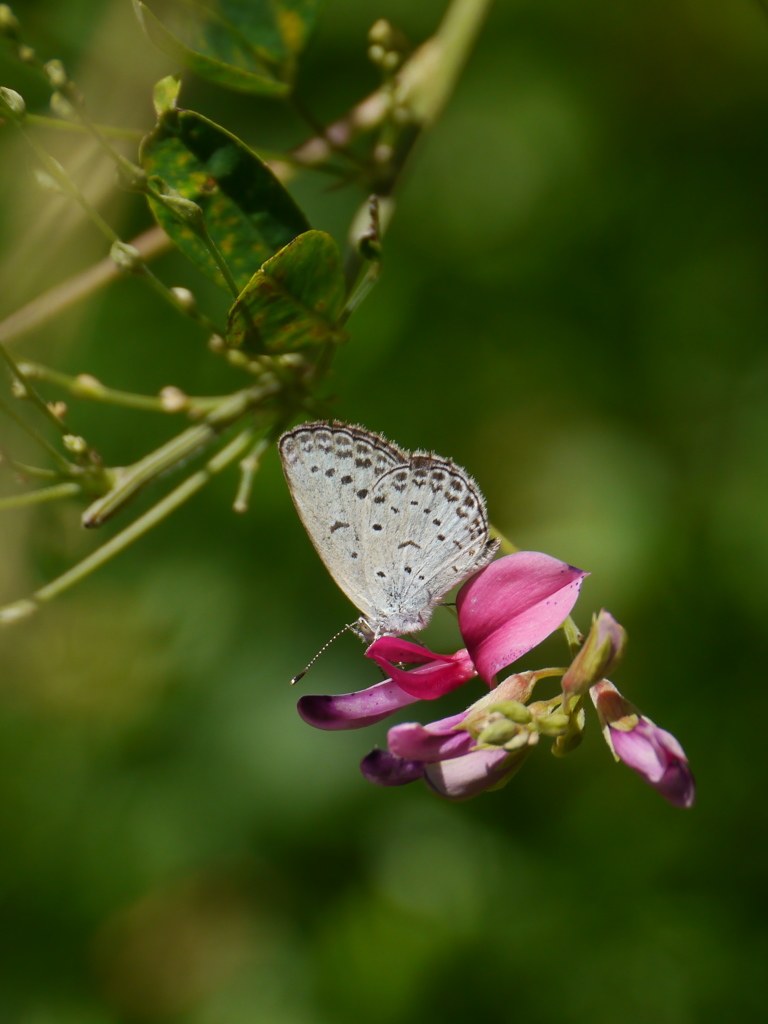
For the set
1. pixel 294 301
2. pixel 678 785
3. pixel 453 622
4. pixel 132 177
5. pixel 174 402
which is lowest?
pixel 453 622

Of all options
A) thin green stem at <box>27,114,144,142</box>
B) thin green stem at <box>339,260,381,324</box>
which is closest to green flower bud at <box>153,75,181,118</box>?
thin green stem at <box>27,114,144,142</box>

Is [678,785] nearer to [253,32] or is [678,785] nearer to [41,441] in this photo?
[41,441]

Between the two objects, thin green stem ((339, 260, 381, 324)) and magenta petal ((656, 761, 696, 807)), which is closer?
magenta petal ((656, 761, 696, 807))

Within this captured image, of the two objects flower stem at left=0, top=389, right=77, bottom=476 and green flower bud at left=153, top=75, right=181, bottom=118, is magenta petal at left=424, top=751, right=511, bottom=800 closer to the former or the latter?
flower stem at left=0, top=389, right=77, bottom=476

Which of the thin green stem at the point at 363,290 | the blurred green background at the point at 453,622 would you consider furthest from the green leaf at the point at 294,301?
the blurred green background at the point at 453,622

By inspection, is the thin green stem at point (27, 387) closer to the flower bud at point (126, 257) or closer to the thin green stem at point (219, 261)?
the flower bud at point (126, 257)

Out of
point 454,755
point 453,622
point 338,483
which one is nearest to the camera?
point 454,755

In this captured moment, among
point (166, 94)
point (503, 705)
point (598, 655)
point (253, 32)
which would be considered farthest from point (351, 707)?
point (253, 32)

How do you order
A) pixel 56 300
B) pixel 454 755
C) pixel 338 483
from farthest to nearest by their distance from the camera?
pixel 56 300
pixel 338 483
pixel 454 755
